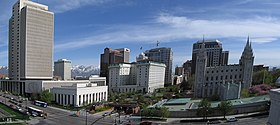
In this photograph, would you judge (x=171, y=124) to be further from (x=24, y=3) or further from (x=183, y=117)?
(x=24, y=3)

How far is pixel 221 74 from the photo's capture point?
96.9 m

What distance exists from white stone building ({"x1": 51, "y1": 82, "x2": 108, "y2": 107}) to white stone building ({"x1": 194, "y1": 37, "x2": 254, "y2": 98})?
46729mm

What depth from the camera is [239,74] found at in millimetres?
94688

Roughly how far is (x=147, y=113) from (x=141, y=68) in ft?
288

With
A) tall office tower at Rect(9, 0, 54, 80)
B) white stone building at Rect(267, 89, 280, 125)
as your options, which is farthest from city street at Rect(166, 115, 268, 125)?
tall office tower at Rect(9, 0, 54, 80)

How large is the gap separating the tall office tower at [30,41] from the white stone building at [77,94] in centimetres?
3754

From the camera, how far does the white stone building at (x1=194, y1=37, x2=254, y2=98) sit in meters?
92.5

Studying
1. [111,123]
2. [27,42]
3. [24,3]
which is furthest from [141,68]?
[111,123]

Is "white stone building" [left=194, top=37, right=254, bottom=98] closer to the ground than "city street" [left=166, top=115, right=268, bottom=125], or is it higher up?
higher up

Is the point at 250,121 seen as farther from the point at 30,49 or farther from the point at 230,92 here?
the point at 30,49

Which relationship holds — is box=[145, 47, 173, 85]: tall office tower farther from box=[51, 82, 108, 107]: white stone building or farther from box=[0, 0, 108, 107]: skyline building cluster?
box=[51, 82, 108, 107]: white stone building

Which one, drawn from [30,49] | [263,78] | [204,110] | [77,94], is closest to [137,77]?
[77,94]

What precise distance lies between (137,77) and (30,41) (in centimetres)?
6999

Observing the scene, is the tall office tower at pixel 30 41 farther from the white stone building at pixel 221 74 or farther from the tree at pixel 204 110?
the tree at pixel 204 110
